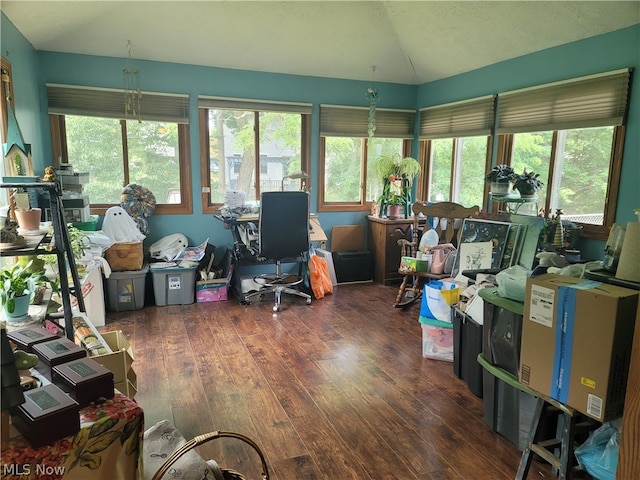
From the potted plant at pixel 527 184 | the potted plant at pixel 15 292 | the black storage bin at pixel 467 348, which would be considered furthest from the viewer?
the potted plant at pixel 527 184

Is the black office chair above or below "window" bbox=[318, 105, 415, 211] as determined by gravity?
below

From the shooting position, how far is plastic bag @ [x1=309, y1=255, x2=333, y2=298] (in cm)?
449

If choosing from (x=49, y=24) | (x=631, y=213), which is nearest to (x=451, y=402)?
(x=631, y=213)

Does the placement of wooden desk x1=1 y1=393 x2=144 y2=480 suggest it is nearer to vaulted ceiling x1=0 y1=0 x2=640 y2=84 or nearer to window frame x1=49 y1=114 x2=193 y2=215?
vaulted ceiling x1=0 y1=0 x2=640 y2=84

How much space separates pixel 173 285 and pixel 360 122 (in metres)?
2.80

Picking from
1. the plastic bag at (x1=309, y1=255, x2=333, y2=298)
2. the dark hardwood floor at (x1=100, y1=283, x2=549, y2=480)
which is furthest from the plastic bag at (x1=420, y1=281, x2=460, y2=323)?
the plastic bag at (x1=309, y1=255, x2=333, y2=298)

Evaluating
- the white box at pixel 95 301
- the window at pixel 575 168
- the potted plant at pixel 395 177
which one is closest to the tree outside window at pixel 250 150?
the potted plant at pixel 395 177

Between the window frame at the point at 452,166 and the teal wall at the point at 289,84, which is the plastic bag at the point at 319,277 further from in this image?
the window frame at the point at 452,166

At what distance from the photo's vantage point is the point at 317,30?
4.17 m

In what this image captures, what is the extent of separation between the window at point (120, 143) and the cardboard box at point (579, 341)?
3.82m

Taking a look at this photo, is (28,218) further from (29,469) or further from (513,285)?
(513,285)

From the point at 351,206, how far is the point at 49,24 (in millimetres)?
3392

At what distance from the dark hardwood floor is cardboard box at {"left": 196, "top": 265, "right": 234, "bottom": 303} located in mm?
285

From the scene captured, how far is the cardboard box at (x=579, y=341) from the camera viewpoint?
130 centimetres
